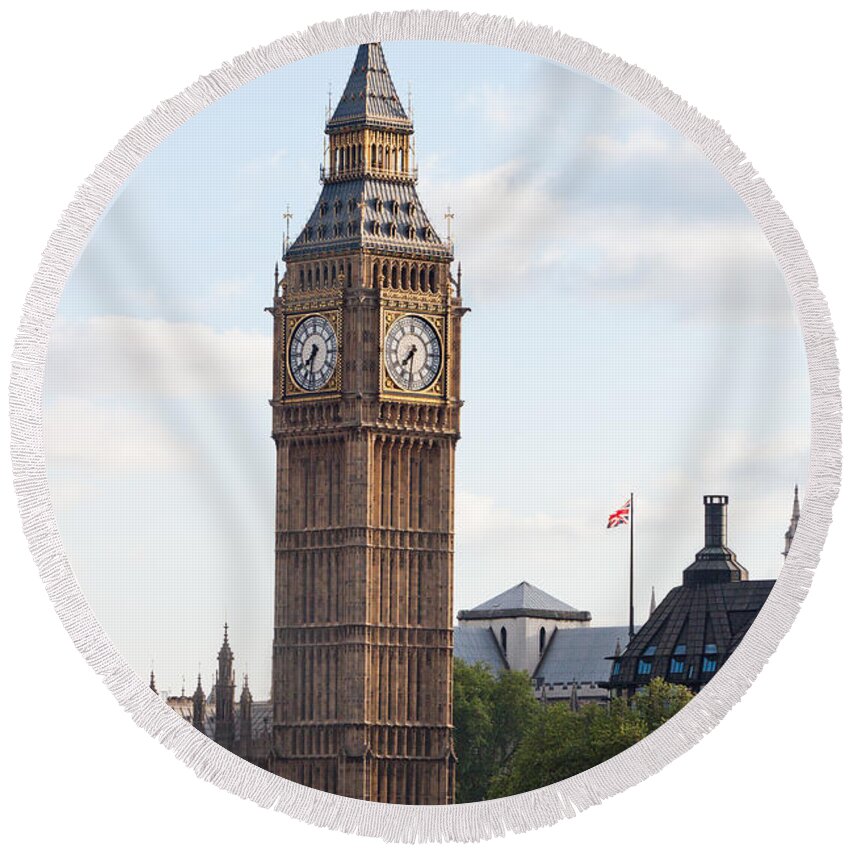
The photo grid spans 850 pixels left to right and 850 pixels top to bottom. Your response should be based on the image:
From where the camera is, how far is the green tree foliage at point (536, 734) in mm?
19578

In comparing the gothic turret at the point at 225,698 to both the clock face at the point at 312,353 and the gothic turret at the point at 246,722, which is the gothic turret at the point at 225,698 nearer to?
the gothic turret at the point at 246,722

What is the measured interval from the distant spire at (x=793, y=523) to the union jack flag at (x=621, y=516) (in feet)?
2.19

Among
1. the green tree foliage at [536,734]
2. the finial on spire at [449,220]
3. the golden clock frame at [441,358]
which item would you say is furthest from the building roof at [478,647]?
the finial on spire at [449,220]

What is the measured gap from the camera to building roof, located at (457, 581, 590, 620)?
20.3m

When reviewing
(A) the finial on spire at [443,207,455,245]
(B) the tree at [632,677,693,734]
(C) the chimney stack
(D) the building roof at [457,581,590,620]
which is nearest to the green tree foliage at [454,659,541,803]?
(D) the building roof at [457,581,590,620]

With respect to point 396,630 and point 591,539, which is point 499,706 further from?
point 591,539

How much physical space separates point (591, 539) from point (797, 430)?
110cm

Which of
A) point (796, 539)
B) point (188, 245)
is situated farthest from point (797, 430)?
point (188, 245)

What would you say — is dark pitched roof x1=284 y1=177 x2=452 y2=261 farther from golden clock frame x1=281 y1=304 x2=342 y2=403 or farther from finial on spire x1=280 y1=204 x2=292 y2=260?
golden clock frame x1=281 y1=304 x2=342 y2=403

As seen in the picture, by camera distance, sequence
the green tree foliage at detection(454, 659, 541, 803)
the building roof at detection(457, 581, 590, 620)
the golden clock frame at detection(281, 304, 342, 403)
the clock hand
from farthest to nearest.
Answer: the clock hand < the green tree foliage at detection(454, 659, 541, 803) < the building roof at detection(457, 581, 590, 620) < the golden clock frame at detection(281, 304, 342, 403)

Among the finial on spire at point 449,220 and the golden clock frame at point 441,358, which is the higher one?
the finial on spire at point 449,220

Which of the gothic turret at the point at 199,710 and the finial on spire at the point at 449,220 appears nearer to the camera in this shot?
the gothic turret at the point at 199,710

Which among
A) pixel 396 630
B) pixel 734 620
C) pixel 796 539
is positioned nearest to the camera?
pixel 796 539

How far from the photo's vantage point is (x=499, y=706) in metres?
23.1
